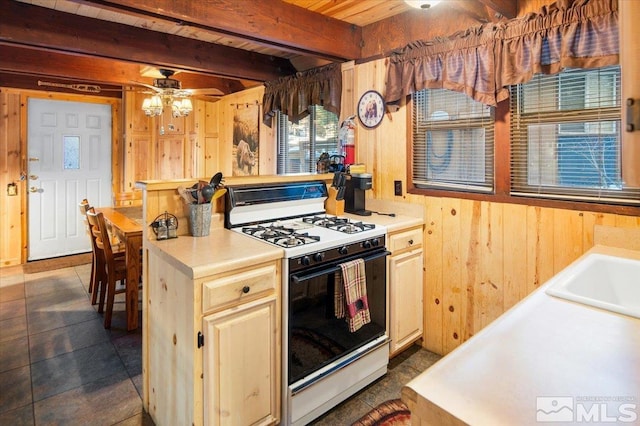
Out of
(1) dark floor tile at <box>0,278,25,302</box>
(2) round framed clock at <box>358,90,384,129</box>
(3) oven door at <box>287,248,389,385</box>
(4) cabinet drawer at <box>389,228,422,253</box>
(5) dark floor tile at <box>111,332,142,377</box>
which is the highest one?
(2) round framed clock at <box>358,90,384,129</box>

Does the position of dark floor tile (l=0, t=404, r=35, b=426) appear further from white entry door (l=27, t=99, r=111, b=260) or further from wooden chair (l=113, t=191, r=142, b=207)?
white entry door (l=27, t=99, r=111, b=260)

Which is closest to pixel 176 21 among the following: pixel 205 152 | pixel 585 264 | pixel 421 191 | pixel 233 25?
pixel 233 25

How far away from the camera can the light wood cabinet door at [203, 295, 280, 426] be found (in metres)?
1.60

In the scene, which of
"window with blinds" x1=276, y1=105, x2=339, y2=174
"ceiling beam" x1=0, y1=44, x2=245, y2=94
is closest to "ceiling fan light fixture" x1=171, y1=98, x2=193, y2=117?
"ceiling beam" x1=0, y1=44, x2=245, y2=94

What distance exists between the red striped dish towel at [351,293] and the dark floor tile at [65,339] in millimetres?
1956

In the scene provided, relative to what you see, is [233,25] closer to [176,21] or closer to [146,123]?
[176,21]

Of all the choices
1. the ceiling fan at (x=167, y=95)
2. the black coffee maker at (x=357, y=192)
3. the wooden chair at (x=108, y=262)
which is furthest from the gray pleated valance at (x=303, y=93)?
the wooden chair at (x=108, y=262)

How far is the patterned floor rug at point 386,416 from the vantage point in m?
2.02

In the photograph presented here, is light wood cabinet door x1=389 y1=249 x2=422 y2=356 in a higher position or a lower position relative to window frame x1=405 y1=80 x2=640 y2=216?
lower

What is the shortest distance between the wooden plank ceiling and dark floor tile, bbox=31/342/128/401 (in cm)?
214

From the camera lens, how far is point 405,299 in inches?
101

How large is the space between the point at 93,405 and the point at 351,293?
1.57m

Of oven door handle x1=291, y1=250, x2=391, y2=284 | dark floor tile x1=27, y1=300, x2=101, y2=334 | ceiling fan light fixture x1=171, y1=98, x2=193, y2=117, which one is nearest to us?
oven door handle x1=291, y1=250, x2=391, y2=284

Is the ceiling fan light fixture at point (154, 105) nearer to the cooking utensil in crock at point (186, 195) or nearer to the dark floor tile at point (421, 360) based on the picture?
the cooking utensil in crock at point (186, 195)
